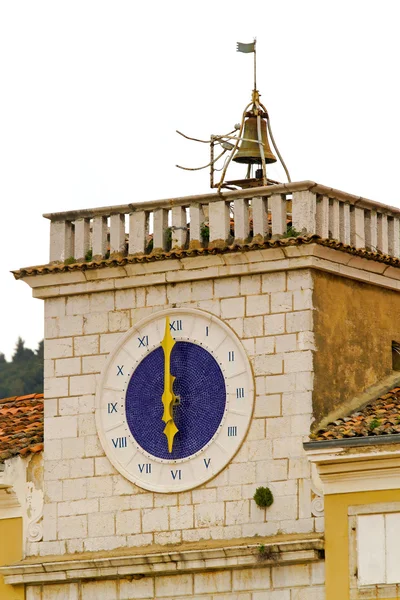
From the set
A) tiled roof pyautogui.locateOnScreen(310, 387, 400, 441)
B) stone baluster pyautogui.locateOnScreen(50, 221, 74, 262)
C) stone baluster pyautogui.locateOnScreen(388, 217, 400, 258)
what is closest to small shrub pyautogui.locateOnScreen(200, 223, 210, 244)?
stone baluster pyautogui.locateOnScreen(50, 221, 74, 262)

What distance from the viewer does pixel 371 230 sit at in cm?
2962

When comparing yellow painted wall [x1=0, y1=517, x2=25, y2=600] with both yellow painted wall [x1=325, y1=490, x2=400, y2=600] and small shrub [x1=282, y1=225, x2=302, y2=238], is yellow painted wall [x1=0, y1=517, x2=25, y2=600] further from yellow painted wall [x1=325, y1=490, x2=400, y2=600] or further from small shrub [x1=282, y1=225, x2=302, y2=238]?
small shrub [x1=282, y1=225, x2=302, y2=238]

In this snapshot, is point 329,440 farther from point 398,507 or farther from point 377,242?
point 377,242

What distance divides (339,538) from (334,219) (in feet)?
12.8

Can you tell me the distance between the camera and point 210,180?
3078 centimetres

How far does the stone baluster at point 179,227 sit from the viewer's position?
96.0ft

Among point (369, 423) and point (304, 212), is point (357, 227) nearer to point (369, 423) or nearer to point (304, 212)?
point (304, 212)

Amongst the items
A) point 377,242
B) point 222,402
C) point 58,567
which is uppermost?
point 377,242

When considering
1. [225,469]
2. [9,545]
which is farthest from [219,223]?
[9,545]

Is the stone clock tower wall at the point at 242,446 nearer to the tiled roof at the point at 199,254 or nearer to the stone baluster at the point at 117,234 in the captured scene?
the tiled roof at the point at 199,254

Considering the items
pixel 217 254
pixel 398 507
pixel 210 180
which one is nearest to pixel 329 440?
pixel 398 507

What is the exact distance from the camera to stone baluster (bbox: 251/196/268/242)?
28.7 m

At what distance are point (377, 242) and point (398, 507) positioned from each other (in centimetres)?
390

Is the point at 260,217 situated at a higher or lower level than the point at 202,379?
higher
